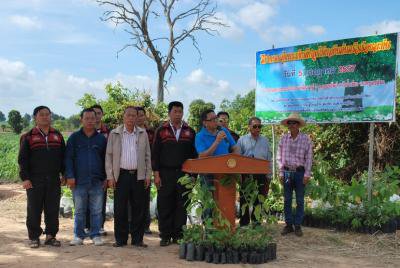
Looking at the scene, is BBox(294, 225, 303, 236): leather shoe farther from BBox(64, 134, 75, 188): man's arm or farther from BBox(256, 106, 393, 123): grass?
BBox(64, 134, 75, 188): man's arm

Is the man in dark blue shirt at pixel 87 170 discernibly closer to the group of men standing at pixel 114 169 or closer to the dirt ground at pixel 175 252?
the group of men standing at pixel 114 169

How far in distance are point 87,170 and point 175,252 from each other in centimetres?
156

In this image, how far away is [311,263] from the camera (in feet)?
18.6

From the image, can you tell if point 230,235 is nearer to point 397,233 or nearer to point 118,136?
point 118,136

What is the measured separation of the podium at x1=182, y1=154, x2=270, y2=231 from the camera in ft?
18.1

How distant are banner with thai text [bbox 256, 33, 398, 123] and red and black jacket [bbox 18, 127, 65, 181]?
4.08 m

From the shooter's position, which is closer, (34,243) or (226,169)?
(226,169)

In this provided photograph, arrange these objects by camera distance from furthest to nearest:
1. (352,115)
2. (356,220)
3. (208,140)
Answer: (352,115) < (356,220) < (208,140)

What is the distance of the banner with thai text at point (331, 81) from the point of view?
7547mm

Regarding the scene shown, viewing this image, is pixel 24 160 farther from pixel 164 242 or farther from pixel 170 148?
pixel 164 242

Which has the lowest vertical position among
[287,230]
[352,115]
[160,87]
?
[287,230]

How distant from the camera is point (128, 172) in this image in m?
6.33

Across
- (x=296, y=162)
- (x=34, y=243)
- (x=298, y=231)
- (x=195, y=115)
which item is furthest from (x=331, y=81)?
(x=195, y=115)

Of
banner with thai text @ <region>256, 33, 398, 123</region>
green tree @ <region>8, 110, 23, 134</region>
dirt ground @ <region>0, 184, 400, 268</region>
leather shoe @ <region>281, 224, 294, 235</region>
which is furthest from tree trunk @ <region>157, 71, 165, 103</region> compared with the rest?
green tree @ <region>8, 110, 23, 134</region>
